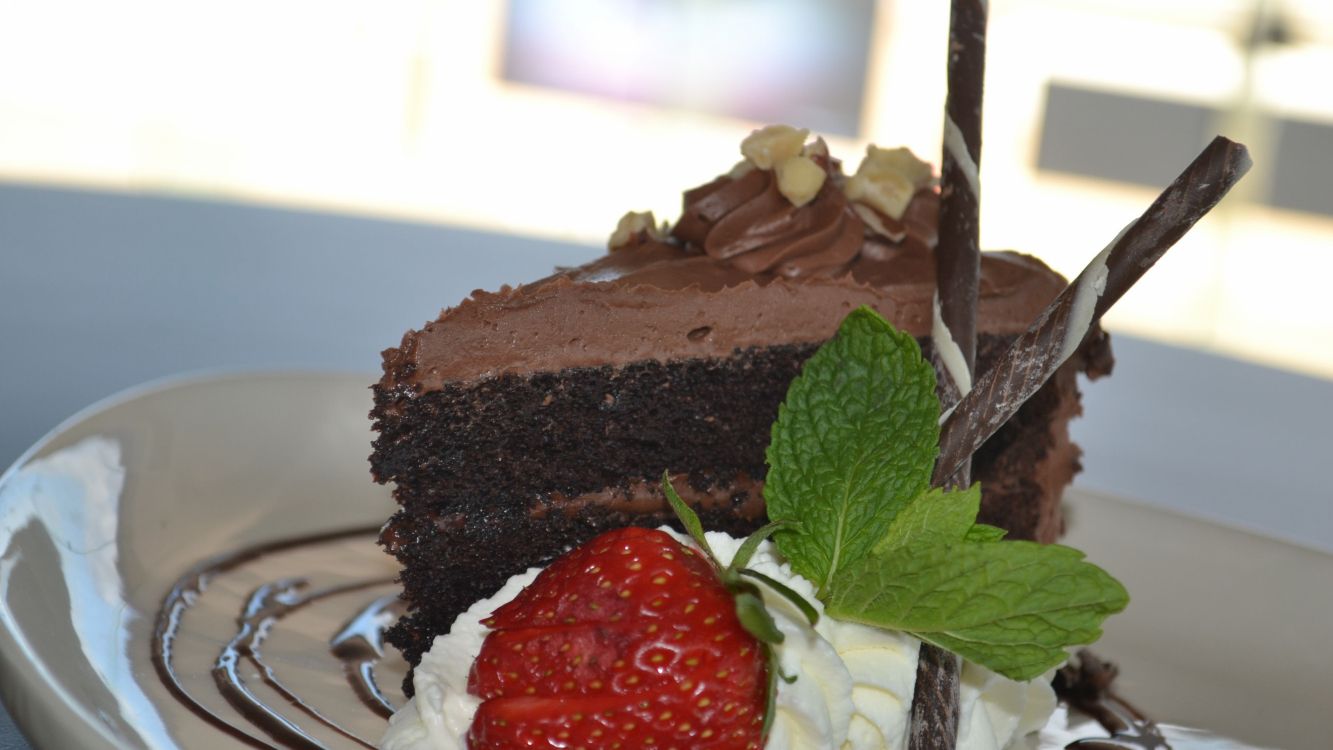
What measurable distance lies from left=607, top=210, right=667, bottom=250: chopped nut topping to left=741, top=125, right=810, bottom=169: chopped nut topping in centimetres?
18

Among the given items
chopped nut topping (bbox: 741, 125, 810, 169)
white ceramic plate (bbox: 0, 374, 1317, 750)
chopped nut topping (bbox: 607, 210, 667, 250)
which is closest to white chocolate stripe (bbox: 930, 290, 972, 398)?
chopped nut topping (bbox: 741, 125, 810, 169)

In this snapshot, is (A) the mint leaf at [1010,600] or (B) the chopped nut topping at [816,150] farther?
(B) the chopped nut topping at [816,150]

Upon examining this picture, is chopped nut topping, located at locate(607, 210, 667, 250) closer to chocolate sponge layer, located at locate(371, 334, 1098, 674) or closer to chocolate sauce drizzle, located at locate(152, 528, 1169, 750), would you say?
chocolate sponge layer, located at locate(371, 334, 1098, 674)

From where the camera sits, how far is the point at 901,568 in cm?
156

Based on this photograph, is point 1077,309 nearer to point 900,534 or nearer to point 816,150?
point 900,534

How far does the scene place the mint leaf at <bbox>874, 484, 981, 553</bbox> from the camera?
1614mm

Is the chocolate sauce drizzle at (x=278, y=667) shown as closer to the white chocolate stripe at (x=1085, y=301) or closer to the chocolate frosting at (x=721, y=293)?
the chocolate frosting at (x=721, y=293)

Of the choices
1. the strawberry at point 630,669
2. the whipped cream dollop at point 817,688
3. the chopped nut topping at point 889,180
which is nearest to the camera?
the strawberry at point 630,669

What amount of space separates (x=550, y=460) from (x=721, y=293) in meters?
0.34

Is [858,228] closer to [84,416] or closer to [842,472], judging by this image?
[842,472]

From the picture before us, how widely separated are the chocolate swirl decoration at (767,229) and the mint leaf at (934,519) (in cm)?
53

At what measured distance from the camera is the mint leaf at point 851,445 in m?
1.66

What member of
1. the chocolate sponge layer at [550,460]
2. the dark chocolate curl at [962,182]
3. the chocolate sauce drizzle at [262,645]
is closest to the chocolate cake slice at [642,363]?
the chocolate sponge layer at [550,460]

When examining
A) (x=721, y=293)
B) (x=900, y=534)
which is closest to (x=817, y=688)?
(x=900, y=534)
